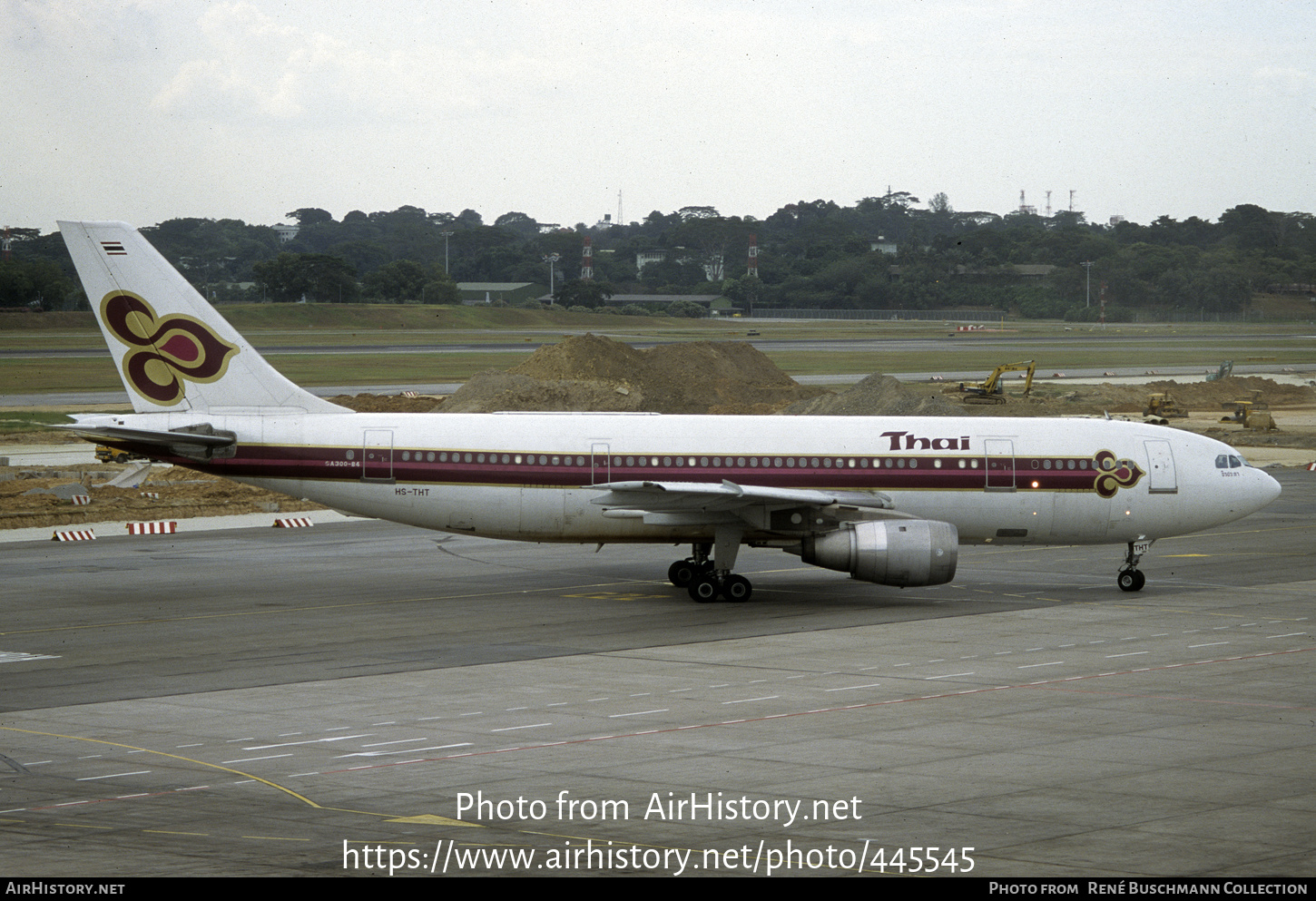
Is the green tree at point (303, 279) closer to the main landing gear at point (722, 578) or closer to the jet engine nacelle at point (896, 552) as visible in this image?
the main landing gear at point (722, 578)

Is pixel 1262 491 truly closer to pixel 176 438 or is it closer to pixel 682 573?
pixel 682 573

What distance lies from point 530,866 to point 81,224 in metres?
25.7

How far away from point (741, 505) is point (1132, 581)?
10743mm

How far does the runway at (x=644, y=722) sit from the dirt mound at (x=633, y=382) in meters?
32.6

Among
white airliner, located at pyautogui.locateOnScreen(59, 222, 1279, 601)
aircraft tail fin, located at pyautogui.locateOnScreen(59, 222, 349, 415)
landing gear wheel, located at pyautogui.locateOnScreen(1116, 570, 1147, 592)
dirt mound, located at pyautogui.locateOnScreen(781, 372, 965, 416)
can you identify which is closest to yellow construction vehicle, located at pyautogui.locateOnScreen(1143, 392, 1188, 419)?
dirt mound, located at pyautogui.locateOnScreen(781, 372, 965, 416)

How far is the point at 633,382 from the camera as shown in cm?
7969

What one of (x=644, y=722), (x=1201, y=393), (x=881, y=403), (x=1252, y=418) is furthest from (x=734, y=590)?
(x=1201, y=393)

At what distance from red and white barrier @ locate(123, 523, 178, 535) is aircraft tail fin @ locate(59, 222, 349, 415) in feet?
40.1

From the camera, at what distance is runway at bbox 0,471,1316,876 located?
1559 centimetres

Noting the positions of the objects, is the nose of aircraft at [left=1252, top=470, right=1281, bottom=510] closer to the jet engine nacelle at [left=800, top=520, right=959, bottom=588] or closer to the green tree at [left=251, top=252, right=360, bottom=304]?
the jet engine nacelle at [left=800, top=520, right=959, bottom=588]

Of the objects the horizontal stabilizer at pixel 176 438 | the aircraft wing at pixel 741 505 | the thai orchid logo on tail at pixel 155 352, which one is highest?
the thai orchid logo on tail at pixel 155 352

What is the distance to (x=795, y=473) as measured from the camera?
34.7 meters

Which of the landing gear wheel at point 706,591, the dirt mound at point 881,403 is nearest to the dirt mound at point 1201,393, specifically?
the dirt mound at point 881,403

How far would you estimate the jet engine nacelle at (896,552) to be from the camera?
107ft
